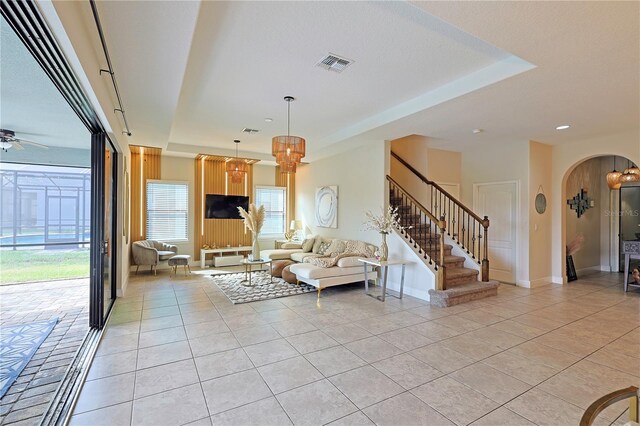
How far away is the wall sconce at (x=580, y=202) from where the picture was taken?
781 cm

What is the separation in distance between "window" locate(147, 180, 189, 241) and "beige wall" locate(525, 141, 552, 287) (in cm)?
849

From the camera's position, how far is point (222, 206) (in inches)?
356

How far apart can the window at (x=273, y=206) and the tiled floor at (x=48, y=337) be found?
4.94 m

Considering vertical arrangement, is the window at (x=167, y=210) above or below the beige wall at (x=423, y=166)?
below

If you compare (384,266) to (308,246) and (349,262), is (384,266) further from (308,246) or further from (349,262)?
(308,246)

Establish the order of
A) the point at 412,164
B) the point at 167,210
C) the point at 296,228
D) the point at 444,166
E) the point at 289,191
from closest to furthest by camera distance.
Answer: the point at 412,164 < the point at 444,166 < the point at 167,210 < the point at 296,228 < the point at 289,191

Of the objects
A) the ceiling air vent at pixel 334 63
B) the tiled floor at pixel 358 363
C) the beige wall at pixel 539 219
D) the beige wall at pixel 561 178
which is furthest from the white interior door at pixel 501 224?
the ceiling air vent at pixel 334 63

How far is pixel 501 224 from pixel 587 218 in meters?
3.27

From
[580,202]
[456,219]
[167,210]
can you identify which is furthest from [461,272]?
[167,210]

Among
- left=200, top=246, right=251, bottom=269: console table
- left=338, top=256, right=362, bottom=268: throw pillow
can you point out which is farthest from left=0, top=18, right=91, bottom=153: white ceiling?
left=338, top=256, right=362, bottom=268: throw pillow

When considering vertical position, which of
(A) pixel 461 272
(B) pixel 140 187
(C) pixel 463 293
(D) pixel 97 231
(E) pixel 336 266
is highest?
(B) pixel 140 187

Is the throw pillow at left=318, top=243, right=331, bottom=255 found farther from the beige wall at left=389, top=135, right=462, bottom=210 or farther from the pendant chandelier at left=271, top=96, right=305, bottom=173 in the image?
the pendant chandelier at left=271, top=96, right=305, bottom=173

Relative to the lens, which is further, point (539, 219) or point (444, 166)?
point (444, 166)

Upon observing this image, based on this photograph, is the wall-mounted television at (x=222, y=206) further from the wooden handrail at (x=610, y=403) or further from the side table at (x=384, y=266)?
the wooden handrail at (x=610, y=403)
